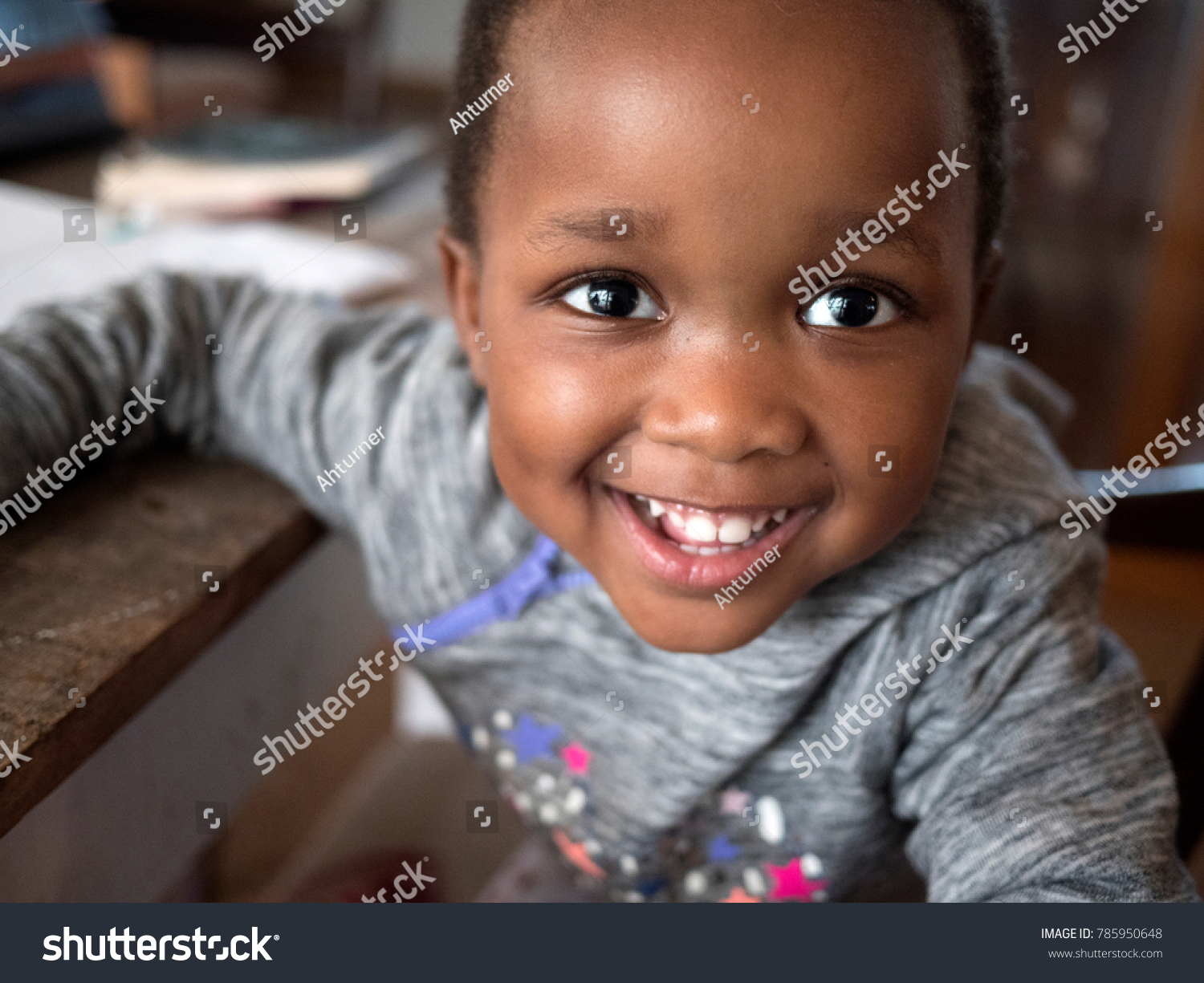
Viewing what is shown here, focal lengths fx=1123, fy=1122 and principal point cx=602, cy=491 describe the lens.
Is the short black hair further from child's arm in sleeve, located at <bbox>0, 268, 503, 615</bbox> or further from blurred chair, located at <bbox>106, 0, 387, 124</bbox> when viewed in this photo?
blurred chair, located at <bbox>106, 0, 387, 124</bbox>

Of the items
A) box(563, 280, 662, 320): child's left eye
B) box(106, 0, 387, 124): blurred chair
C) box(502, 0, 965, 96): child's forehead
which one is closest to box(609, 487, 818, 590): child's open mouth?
box(563, 280, 662, 320): child's left eye

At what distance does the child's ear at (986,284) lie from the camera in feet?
2.21

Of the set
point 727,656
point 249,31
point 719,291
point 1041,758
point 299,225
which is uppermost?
point 249,31

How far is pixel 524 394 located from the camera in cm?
62

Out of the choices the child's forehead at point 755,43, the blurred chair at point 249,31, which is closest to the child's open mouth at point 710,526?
the child's forehead at point 755,43

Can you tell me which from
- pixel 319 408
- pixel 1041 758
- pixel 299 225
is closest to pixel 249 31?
pixel 299 225

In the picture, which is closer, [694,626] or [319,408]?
[694,626]

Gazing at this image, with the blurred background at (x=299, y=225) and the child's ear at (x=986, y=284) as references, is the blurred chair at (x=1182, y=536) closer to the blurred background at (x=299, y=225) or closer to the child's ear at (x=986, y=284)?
the blurred background at (x=299, y=225)

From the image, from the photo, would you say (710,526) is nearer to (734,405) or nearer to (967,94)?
(734,405)

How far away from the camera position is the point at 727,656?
706 mm

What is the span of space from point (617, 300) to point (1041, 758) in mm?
334

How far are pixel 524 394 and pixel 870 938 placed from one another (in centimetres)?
33

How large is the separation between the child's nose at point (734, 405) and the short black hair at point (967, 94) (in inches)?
6.7

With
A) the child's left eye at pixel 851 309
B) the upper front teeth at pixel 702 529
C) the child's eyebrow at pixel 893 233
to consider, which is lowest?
the upper front teeth at pixel 702 529
